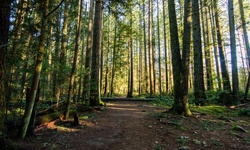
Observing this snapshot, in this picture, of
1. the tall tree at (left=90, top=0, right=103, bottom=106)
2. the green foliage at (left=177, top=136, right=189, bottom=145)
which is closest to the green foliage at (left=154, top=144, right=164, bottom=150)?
the green foliage at (left=177, top=136, right=189, bottom=145)

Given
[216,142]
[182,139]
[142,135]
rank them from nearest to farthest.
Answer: [216,142] → [182,139] → [142,135]

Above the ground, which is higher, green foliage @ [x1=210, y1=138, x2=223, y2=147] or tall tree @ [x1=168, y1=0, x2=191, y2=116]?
tall tree @ [x1=168, y1=0, x2=191, y2=116]

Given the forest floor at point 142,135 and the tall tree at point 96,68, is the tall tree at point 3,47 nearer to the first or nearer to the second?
the forest floor at point 142,135

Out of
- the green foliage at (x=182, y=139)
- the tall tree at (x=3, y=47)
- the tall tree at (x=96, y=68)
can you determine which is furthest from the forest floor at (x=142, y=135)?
the tall tree at (x=96, y=68)

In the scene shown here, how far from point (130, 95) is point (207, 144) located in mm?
11638

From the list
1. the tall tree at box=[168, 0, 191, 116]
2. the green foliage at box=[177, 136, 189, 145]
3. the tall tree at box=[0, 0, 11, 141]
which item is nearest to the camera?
the tall tree at box=[0, 0, 11, 141]

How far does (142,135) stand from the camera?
496 cm

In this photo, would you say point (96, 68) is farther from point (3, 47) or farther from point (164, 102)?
point (164, 102)

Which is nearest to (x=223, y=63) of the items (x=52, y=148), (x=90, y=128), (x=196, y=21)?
(x=196, y=21)

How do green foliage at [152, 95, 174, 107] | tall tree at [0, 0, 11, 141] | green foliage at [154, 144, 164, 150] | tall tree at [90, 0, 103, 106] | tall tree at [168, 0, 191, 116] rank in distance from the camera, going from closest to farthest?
tall tree at [0, 0, 11, 141]
green foliage at [154, 144, 164, 150]
tall tree at [168, 0, 191, 116]
tall tree at [90, 0, 103, 106]
green foliage at [152, 95, 174, 107]


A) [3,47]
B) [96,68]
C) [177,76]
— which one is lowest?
[177,76]

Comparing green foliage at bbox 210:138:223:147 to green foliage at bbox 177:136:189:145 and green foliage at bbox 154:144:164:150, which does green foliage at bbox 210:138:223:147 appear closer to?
green foliage at bbox 177:136:189:145

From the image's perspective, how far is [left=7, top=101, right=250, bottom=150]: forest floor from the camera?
13.7 feet

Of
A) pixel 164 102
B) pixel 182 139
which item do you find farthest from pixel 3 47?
pixel 164 102
